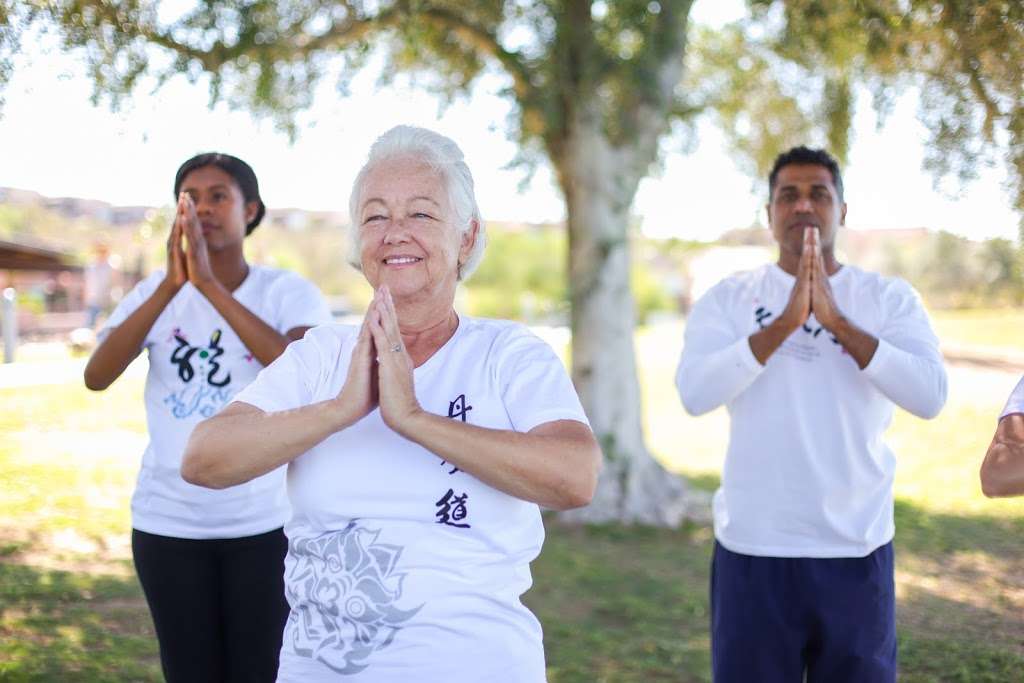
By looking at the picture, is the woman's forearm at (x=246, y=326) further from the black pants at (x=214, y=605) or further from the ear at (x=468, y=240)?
the ear at (x=468, y=240)

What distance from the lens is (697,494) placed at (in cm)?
907

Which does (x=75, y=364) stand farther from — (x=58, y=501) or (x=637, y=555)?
(x=637, y=555)

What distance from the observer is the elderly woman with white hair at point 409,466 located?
190 centimetres

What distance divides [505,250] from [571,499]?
41163mm

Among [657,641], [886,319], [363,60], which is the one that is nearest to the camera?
[886,319]

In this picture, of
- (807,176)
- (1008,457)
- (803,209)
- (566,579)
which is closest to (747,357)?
(803,209)

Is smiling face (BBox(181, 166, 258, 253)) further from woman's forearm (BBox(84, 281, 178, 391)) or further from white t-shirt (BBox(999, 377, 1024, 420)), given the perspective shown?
white t-shirt (BBox(999, 377, 1024, 420))

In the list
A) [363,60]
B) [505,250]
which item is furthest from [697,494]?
[505,250]

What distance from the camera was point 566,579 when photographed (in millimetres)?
6621

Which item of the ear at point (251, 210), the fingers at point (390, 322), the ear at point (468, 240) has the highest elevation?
the ear at point (251, 210)

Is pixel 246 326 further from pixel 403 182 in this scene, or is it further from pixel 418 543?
pixel 418 543

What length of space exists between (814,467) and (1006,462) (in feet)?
2.70

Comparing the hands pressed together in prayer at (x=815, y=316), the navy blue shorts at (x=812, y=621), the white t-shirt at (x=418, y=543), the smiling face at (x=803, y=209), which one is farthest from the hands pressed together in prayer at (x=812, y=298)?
the white t-shirt at (x=418, y=543)

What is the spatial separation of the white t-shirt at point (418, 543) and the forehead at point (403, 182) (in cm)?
35
